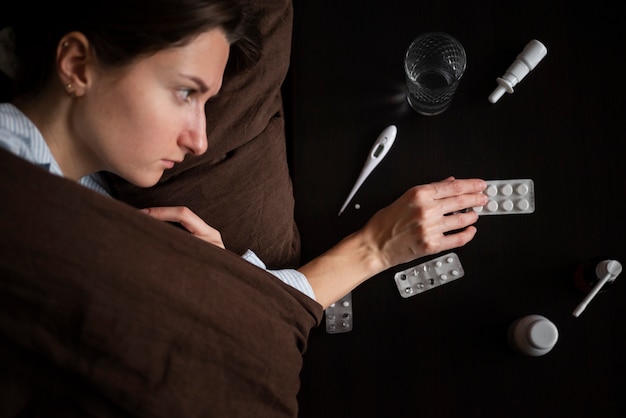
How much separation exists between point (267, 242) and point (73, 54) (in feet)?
1.47

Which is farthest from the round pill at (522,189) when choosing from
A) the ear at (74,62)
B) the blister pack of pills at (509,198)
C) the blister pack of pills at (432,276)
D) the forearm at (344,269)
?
the ear at (74,62)

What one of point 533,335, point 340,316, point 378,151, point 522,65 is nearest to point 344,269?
point 340,316

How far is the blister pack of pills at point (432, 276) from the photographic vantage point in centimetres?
104

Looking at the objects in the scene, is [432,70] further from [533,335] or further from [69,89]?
[69,89]

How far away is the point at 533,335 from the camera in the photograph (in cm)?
95

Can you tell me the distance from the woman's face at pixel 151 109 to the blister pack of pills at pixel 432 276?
1.41 ft

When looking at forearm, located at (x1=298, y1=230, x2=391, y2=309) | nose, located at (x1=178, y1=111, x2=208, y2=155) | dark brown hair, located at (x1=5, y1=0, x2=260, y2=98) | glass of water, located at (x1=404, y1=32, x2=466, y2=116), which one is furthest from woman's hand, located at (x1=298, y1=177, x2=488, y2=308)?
dark brown hair, located at (x1=5, y1=0, x2=260, y2=98)

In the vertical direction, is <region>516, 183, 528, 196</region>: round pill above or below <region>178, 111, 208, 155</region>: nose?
below

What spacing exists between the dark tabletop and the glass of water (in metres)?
0.03

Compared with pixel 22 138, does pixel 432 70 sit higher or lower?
higher

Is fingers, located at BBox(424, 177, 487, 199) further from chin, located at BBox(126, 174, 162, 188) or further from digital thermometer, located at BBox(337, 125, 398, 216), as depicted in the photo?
chin, located at BBox(126, 174, 162, 188)

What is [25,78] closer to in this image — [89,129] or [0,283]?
[89,129]

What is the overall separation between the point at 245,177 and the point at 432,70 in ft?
1.32

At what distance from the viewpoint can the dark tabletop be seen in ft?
3.31
